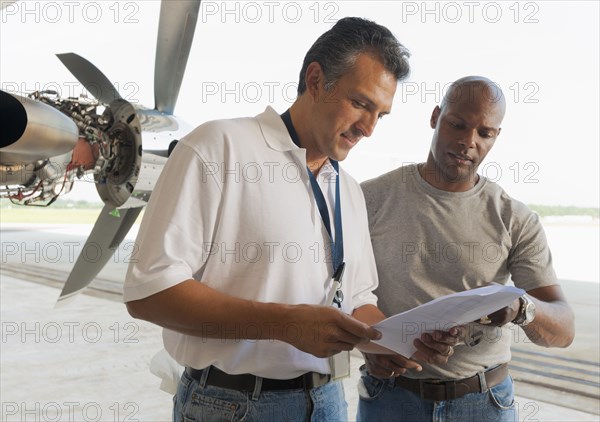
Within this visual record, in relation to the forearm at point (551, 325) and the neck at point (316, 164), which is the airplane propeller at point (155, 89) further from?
the forearm at point (551, 325)

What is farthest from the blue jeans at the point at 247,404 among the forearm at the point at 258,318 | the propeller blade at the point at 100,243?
the propeller blade at the point at 100,243

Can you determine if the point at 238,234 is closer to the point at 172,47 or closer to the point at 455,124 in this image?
the point at 455,124

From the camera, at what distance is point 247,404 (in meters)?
1.12

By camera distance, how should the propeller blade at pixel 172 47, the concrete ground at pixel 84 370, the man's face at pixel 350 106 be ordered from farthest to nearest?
the concrete ground at pixel 84 370 < the propeller blade at pixel 172 47 < the man's face at pixel 350 106

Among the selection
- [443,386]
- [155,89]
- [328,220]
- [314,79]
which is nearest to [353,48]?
[314,79]

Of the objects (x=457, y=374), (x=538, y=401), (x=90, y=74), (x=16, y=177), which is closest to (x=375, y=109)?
(x=457, y=374)

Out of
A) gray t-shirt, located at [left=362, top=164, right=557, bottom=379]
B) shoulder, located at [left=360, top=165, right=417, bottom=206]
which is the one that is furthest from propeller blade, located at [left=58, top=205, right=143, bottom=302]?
gray t-shirt, located at [left=362, top=164, right=557, bottom=379]

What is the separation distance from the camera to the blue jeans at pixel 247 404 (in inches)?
44.0

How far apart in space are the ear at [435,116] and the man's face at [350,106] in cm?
38

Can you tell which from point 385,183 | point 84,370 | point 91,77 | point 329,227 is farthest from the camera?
point 84,370

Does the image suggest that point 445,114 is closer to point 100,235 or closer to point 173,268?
point 173,268

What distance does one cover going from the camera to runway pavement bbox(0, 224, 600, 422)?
3.75 metres

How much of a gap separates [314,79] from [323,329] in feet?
1.75

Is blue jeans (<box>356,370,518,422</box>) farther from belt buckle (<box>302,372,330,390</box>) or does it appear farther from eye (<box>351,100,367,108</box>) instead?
eye (<box>351,100,367,108</box>)
